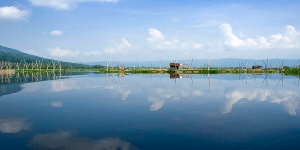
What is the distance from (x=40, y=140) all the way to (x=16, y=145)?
0.72 m

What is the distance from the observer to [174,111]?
13047mm

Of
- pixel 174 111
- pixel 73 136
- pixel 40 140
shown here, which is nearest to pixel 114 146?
pixel 73 136

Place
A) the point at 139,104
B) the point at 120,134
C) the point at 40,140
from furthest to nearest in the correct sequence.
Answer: the point at 139,104
the point at 120,134
the point at 40,140

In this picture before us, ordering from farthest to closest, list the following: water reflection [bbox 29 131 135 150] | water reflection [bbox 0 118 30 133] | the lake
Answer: water reflection [bbox 0 118 30 133] < the lake < water reflection [bbox 29 131 135 150]

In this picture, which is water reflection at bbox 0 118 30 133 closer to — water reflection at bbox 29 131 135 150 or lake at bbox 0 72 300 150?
lake at bbox 0 72 300 150

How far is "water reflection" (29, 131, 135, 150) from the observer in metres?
7.53

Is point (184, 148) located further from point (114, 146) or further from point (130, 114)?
point (130, 114)

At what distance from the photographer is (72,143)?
311 inches

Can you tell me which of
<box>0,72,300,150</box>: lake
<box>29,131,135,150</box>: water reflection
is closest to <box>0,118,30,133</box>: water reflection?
<box>0,72,300,150</box>: lake

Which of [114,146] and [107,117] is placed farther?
[107,117]

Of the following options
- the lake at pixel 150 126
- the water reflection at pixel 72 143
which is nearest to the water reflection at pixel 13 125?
the lake at pixel 150 126

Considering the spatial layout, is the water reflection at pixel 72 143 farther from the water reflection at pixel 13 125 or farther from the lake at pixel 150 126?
the water reflection at pixel 13 125

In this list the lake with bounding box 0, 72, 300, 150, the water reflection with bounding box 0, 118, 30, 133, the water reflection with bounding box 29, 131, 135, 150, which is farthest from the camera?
the water reflection with bounding box 0, 118, 30, 133

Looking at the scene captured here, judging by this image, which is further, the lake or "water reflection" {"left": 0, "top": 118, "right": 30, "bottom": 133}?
"water reflection" {"left": 0, "top": 118, "right": 30, "bottom": 133}
